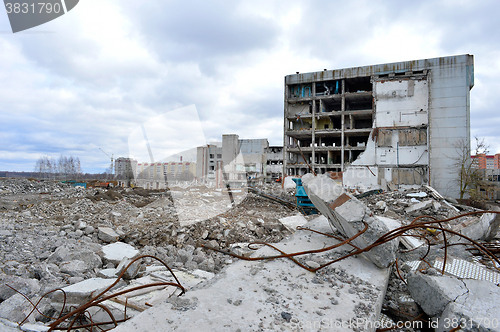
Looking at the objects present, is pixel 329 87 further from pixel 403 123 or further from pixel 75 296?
pixel 75 296

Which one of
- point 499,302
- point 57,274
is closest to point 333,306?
point 499,302

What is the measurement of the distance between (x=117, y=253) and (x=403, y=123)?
24385 mm

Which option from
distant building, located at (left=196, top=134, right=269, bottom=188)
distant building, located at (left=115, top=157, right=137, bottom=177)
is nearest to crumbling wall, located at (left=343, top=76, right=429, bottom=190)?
distant building, located at (left=196, top=134, right=269, bottom=188)

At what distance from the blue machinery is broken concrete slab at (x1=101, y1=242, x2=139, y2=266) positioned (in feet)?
22.0

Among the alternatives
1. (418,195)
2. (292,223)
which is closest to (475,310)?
(292,223)

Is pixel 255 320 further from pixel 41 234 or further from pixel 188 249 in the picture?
pixel 41 234

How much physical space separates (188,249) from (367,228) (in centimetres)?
391

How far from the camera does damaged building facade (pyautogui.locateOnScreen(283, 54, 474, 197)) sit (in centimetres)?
2119

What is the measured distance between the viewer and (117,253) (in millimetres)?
4633

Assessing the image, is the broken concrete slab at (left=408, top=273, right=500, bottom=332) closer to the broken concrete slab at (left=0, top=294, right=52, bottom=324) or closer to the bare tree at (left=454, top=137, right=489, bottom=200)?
the broken concrete slab at (left=0, top=294, right=52, bottom=324)

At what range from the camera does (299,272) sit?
2537mm

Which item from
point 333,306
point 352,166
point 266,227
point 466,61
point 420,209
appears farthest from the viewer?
point 352,166

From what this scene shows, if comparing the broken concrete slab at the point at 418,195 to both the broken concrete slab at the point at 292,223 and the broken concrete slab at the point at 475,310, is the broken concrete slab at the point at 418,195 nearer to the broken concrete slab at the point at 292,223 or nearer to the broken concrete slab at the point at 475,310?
the broken concrete slab at the point at 292,223

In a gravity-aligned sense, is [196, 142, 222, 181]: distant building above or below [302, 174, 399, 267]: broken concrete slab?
above
